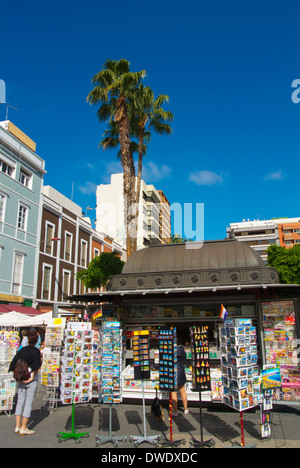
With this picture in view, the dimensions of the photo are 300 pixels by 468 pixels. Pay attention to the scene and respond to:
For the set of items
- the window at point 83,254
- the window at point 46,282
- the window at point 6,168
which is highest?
the window at point 6,168

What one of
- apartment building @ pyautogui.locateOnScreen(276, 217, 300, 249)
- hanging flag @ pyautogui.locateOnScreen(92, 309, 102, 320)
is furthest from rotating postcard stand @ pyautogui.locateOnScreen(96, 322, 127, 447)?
apartment building @ pyautogui.locateOnScreen(276, 217, 300, 249)

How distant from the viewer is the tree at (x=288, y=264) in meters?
25.7

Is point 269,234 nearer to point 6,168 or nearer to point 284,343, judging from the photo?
point 6,168

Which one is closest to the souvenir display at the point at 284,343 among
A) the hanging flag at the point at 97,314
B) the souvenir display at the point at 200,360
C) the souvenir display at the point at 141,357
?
the souvenir display at the point at 200,360

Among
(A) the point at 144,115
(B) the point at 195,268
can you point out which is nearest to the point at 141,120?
(A) the point at 144,115

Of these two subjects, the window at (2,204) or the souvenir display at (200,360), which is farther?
the window at (2,204)

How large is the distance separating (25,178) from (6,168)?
2.16 metres

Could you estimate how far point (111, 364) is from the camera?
772 centimetres

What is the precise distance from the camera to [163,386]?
24.3ft

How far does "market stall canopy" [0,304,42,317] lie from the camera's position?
20514 mm

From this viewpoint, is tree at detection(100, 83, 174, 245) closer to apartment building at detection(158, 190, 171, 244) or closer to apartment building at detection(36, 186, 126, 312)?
apartment building at detection(36, 186, 126, 312)

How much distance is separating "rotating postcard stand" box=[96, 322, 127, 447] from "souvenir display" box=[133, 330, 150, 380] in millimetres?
377

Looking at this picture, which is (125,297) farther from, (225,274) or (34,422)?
(34,422)

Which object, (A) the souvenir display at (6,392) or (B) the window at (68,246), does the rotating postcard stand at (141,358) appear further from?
(B) the window at (68,246)
